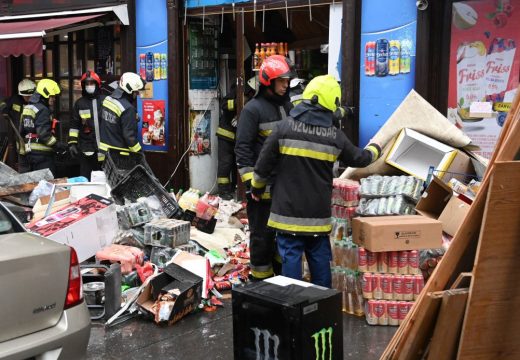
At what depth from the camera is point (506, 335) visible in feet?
8.47

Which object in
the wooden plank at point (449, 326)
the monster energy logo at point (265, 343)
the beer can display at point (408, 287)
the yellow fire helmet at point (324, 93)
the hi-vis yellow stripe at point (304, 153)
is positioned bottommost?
the beer can display at point (408, 287)

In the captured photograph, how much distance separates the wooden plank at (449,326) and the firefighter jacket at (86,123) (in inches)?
293

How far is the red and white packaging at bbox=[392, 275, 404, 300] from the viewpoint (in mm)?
5363

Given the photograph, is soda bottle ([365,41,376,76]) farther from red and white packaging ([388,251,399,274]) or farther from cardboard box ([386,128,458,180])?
red and white packaging ([388,251,399,274])

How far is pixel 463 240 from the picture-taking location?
2.70 meters

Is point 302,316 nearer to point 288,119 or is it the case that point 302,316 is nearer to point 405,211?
point 288,119

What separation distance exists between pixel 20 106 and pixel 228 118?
3.65 m

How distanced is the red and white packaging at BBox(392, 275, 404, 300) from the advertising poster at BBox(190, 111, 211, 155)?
5.30 meters

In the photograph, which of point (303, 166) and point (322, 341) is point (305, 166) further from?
point (322, 341)

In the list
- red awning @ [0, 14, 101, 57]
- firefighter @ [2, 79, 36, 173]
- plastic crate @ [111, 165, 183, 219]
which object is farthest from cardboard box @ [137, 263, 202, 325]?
red awning @ [0, 14, 101, 57]

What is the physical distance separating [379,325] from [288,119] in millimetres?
1910

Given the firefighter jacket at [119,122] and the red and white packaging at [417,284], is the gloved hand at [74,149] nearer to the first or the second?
the firefighter jacket at [119,122]

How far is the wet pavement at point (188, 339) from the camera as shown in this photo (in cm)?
487

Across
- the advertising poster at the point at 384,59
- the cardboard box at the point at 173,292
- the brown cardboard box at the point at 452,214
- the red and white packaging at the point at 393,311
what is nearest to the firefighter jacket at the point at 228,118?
the advertising poster at the point at 384,59
